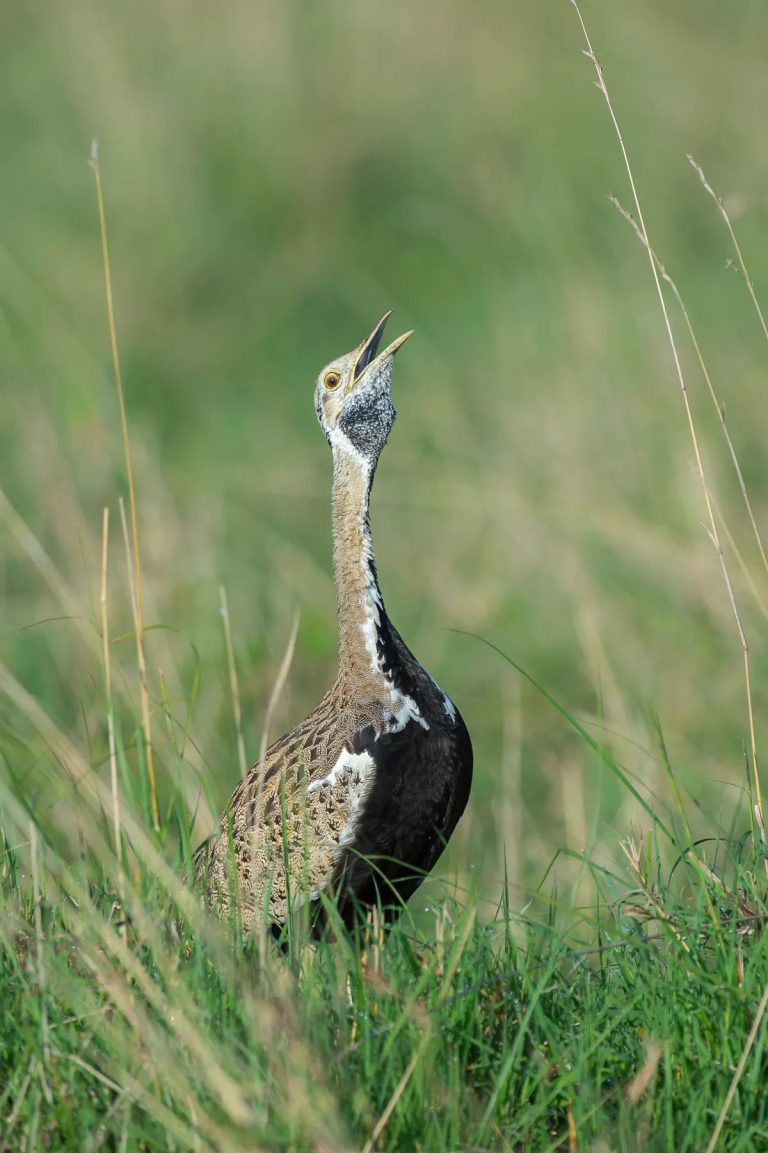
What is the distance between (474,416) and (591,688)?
2029 mm

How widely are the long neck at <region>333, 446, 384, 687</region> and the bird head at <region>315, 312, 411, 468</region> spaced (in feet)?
0.14

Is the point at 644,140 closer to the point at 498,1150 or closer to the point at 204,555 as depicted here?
the point at 204,555

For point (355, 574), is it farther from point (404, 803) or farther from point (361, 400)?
point (404, 803)

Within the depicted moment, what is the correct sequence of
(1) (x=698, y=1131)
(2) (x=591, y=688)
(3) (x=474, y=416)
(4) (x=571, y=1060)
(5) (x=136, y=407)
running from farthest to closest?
1. (5) (x=136, y=407)
2. (3) (x=474, y=416)
3. (2) (x=591, y=688)
4. (4) (x=571, y=1060)
5. (1) (x=698, y=1131)

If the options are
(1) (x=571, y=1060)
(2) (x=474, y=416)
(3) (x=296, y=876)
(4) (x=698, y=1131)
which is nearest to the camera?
(4) (x=698, y=1131)

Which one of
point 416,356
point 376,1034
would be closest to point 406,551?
point 416,356

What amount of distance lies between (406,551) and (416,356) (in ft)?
5.14

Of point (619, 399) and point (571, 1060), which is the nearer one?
point (571, 1060)

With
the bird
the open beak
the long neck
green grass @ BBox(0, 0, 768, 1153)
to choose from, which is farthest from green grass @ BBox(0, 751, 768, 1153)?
the open beak

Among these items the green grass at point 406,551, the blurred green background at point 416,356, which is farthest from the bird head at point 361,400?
the blurred green background at point 416,356

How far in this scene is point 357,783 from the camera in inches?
157

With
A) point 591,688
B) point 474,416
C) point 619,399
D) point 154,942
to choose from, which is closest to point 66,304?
point 474,416

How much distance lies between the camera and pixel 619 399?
821cm

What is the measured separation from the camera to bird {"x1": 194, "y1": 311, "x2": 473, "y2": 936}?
3988mm
